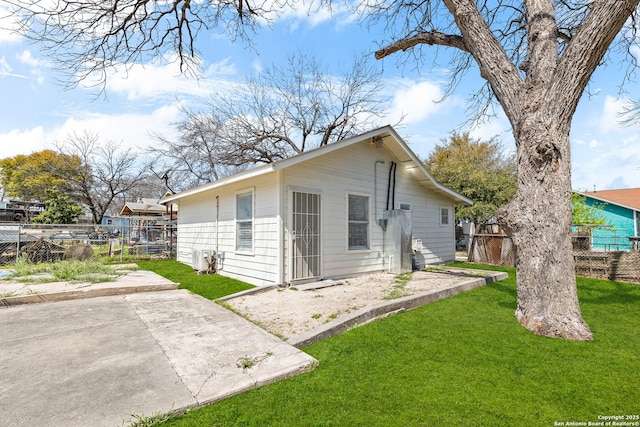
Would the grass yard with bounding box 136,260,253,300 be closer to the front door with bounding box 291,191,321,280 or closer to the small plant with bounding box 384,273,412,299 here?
the front door with bounding box 291,191,321,280

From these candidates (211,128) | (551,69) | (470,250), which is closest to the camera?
(551,69)

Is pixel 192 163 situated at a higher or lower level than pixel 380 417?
higher

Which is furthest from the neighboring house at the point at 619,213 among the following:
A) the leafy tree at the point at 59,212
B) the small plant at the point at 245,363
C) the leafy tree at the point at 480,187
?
the leafy tree at the point at 59,212

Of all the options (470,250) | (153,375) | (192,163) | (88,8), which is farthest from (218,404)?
(192,163)

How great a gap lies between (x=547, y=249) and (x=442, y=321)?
5.41 ft

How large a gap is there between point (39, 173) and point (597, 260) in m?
37.4

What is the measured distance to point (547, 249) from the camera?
3855 mm

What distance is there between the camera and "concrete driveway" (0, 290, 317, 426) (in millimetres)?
2250

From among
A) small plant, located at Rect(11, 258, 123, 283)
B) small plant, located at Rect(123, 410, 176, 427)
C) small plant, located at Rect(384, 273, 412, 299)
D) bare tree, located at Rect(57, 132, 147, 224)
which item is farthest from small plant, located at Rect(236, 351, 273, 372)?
bare tree, located at Rect(57, 132, 147, 224)

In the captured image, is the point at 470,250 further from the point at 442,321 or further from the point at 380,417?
the point at 380,417

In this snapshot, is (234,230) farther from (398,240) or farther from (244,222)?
(398,240)

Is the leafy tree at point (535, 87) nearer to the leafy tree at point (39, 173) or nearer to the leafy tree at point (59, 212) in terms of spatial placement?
the leafy tree at point (59, 212)

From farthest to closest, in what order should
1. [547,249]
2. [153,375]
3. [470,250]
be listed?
[470,250]
[547,249]
[153,375]

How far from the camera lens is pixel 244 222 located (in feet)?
24.8
